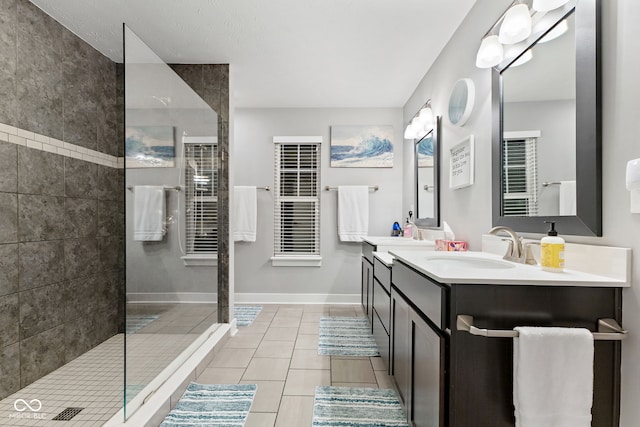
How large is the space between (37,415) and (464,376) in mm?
2115

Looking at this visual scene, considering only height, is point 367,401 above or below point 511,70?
below

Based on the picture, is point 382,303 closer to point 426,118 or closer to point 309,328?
point 309,328

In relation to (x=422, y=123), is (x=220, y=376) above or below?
below

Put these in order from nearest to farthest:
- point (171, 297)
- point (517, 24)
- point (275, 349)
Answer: point (517, 24) < point (171, 297) < point (275, 349)

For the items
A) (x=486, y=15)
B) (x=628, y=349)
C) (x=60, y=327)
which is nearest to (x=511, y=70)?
(x=486, y=15)

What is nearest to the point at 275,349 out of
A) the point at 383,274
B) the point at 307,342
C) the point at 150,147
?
the point at 307,342

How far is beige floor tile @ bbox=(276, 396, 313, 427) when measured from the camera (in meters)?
1.62

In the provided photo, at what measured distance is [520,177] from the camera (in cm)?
149

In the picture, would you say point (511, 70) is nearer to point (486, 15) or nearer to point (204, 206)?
point (486, 15)

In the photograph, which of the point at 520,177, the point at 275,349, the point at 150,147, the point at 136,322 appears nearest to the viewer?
the point at 520,177

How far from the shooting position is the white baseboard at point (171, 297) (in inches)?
63.4

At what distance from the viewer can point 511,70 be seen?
61.7 inches

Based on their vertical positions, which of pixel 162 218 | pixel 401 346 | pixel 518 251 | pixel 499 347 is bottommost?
pixel 401 346

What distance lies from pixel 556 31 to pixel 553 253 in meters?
0.88
